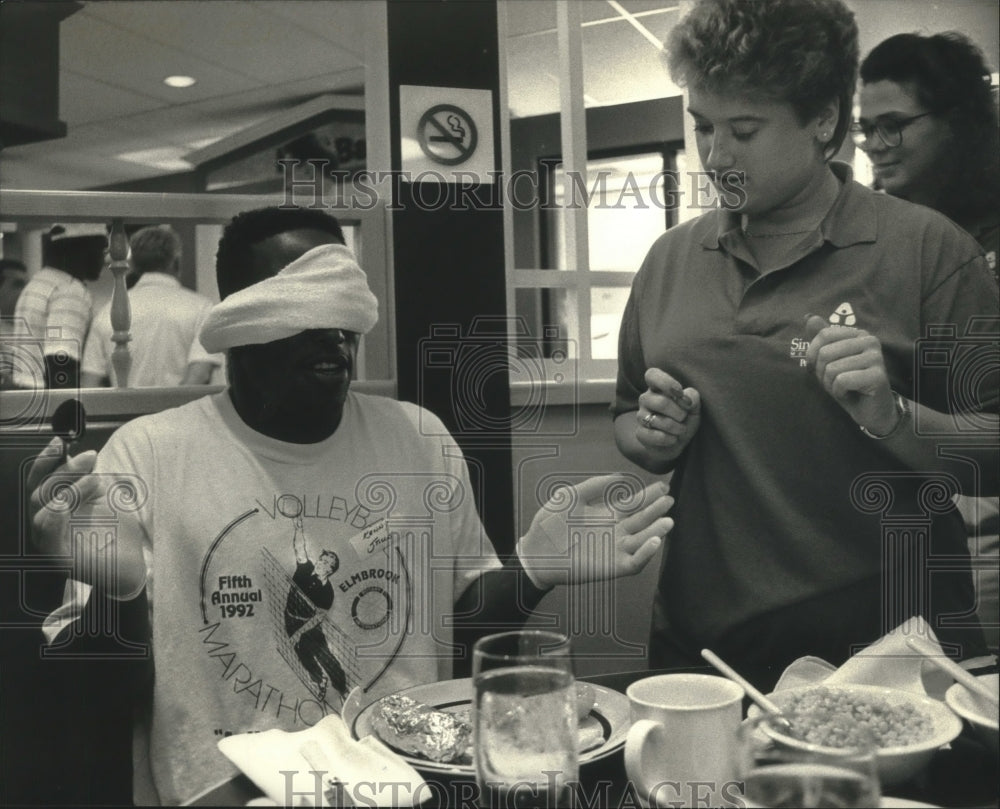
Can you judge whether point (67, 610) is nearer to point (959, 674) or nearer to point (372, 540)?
point (372, 540)

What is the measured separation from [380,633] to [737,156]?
0.85m

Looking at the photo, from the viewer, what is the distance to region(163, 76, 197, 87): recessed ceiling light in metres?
4.69

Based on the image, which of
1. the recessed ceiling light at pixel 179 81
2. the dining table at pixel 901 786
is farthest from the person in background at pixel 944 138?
the recessed ceiling light at pixel 179 81

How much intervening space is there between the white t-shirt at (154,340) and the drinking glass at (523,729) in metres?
0.98

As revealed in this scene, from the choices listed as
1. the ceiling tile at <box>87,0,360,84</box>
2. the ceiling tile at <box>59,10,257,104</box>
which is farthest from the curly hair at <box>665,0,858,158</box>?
the ceiling tile at <box>59,10,257,104</box>

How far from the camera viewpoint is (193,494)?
47.1 inches

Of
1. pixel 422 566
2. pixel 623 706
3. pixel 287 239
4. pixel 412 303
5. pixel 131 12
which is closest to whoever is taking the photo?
pixel 623 706

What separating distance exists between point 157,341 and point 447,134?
0.65 metres

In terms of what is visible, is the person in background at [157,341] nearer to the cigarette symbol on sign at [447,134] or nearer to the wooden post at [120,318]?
the wooden post at [120,318]

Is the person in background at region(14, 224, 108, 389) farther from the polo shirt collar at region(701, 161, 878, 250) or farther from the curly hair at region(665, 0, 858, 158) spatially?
the polo shirt collar at region(701, 161, 878, 250)

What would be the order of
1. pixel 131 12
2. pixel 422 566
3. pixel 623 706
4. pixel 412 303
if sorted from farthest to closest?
pixel 131 12 → pixel 412 303 → pixel 422 566 → pixel 623 706

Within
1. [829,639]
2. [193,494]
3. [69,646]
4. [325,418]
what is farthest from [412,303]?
[829,639]

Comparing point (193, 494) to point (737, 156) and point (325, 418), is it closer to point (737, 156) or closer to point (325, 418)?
point (325, 418)

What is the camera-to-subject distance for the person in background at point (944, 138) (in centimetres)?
131
